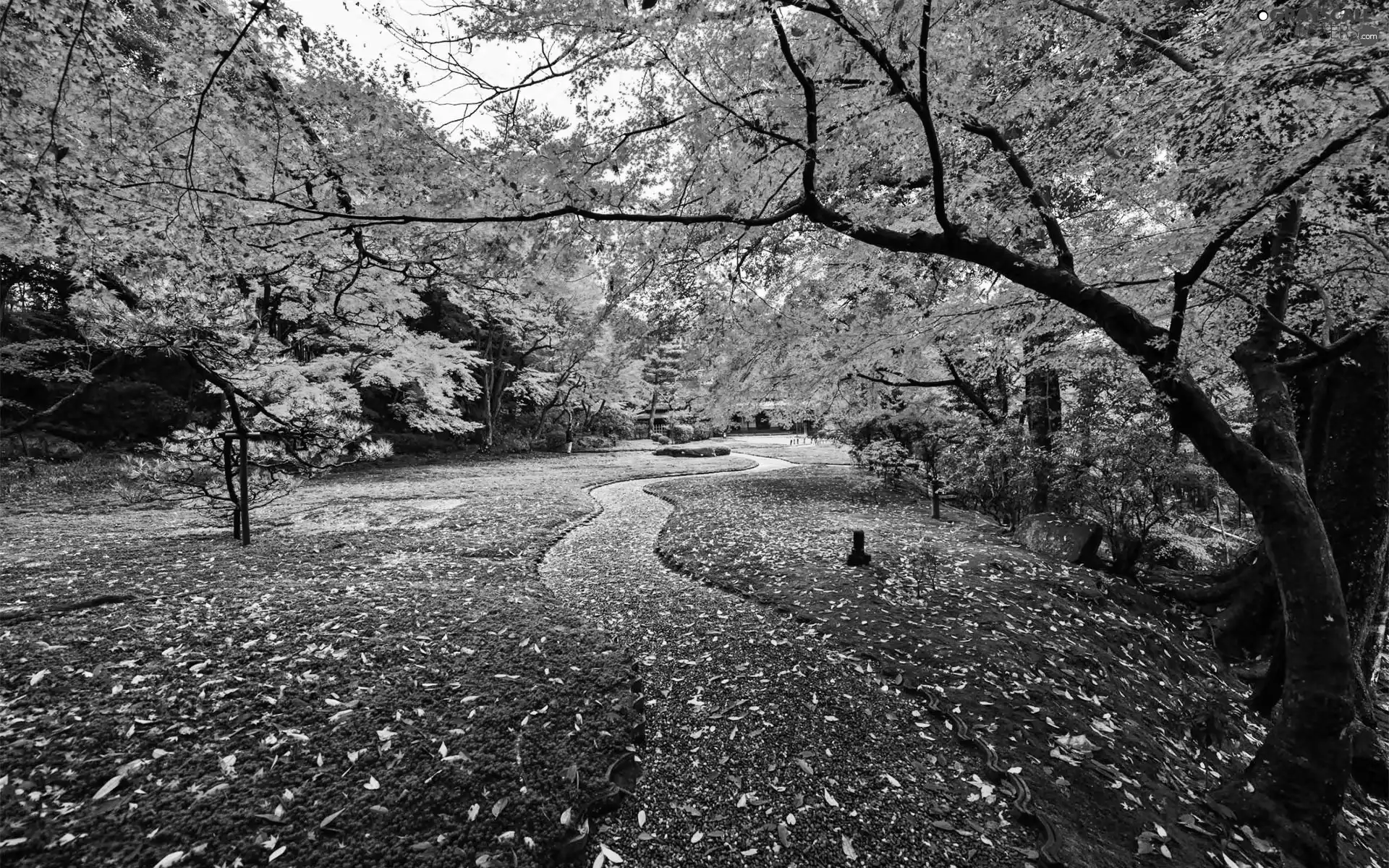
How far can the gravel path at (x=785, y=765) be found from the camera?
8.30 feet

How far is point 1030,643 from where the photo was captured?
15.0 feet

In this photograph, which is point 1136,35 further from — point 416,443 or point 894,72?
point 416,443

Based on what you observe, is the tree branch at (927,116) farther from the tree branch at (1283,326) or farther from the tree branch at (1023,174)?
the tree branch at (1283,326)

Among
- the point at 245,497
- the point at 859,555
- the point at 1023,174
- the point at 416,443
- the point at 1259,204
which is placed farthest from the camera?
the point at 416,443

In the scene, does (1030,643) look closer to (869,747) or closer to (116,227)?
(869,747)

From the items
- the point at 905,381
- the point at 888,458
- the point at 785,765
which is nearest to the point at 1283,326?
the point at 785,765

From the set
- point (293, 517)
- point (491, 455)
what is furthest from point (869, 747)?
point (491, 455)

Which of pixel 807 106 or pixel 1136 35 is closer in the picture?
pixel 807 106

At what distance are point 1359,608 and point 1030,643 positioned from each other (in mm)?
3189

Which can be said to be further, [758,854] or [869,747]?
[869,747]

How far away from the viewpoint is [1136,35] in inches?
141

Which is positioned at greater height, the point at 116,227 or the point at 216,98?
the point at 216,98

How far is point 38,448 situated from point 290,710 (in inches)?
725

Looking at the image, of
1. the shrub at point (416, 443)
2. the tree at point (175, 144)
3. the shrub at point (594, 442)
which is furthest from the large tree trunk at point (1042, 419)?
the shrub at point (594, 442)
